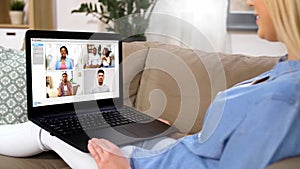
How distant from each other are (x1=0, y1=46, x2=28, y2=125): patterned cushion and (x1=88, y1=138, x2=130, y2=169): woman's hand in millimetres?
541

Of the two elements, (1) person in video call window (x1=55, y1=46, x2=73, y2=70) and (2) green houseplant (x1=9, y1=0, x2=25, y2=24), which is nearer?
(1) person in video call window (x1=55, y1=46, x2=73, y2=70)

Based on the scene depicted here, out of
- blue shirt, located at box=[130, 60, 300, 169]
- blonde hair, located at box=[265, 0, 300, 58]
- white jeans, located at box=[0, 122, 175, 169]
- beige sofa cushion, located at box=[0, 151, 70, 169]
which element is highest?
blonde hair, located at box=[265, 0, 300, 58]

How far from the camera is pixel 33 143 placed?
114 cm

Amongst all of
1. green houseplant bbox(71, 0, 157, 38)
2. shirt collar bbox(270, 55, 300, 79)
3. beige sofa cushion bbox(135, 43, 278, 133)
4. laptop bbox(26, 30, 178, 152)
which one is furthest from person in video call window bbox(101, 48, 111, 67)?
green houseplant bbox(71, 0, 157, 38)

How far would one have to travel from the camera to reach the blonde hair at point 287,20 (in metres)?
0.65

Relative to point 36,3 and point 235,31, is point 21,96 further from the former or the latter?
point 235,31

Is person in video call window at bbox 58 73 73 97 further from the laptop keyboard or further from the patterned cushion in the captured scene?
the patterned cushion

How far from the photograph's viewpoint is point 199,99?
1.37m

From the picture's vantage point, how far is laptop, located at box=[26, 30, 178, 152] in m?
1.10

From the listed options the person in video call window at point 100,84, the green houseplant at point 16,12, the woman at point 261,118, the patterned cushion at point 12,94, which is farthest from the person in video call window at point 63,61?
the green houseplant at point 16,12

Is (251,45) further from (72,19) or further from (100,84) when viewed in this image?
(100,84)

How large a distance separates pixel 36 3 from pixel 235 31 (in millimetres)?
1406

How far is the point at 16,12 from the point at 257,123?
93.8 inches

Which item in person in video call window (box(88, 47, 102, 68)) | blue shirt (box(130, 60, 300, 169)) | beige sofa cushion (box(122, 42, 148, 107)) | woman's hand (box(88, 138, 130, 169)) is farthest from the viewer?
beige sofa cushion (box(122, 42, 148, 107))
